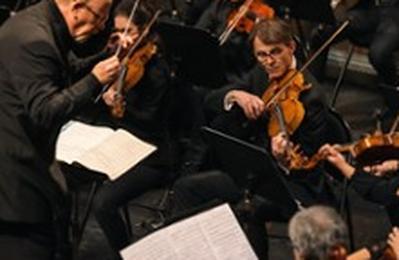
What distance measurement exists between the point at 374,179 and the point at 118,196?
3.70ft

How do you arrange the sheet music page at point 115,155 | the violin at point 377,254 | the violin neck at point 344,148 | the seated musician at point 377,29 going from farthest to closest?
the seated musician at point 377,29, the violin neck at point 344,148, the sheet music page at point 115,155, the violin at point 377,254

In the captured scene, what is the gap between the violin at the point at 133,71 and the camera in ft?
12.3

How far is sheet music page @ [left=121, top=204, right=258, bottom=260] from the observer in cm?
266

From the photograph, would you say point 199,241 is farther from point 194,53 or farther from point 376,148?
point 194,53

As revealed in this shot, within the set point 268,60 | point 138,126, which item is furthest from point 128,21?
point 268,60

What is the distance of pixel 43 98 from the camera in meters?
2.66

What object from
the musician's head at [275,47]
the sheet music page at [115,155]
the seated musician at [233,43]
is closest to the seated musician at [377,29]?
the seated musician at [233,43]

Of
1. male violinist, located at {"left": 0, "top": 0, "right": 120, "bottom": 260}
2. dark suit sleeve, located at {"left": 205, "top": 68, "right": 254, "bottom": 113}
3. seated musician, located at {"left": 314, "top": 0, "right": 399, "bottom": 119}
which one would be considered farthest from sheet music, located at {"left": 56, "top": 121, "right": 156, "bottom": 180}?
seated musician, located at {"left": 314, "top": 0, "right": 399, "bottom": 119}

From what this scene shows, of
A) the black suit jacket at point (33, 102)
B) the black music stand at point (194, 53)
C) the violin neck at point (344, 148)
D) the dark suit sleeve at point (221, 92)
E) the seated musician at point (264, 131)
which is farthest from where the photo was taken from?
the dark suit sleeve at point (221, 92)

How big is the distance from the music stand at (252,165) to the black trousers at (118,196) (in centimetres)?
57

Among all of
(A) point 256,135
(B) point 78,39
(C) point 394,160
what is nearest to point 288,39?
(A) point 256,135

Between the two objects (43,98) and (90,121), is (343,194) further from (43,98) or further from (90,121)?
(43,98)

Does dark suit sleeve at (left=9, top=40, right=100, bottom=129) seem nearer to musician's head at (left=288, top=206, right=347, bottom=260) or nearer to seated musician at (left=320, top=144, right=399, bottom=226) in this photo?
musician's head at (left=288, top=206, right=347, bottom=260)

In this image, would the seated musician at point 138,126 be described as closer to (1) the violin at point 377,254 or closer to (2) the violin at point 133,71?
(2) the violin at point 133,71
